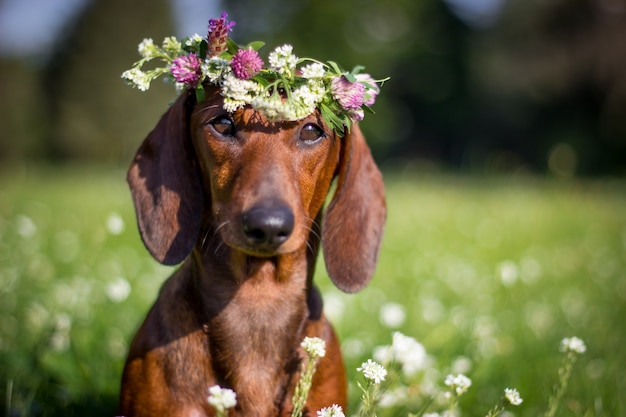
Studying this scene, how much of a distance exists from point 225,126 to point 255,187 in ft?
1.16

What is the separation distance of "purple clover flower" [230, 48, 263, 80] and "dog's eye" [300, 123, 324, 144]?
304 mm

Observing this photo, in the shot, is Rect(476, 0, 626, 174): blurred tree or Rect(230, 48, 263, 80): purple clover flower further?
Rect(476, 0, 626, 174): blurred tree

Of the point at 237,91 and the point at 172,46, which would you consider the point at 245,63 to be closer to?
the point at 237,91

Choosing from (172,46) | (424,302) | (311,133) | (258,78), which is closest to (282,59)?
(258,78)

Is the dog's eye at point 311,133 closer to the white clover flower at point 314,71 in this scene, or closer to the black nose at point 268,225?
the white clover flower at point 314,71

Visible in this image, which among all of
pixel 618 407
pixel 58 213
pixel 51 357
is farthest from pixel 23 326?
pixel 58 213

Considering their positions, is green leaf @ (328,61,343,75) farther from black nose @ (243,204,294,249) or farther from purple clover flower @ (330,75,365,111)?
black nose @ (243,204,294,249)

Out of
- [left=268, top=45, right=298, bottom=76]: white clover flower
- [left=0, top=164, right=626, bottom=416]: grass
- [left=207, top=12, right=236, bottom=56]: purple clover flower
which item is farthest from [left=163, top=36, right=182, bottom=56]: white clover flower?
[left=0, top=164, right=626, bottom=416]: grass

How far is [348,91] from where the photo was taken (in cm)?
231

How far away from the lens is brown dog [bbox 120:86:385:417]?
227 cm

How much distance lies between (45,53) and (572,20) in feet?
68.7

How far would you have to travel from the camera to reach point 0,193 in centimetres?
1000

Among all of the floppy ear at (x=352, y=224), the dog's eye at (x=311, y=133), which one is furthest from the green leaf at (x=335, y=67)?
the floppy ear at (x=352, y=224)

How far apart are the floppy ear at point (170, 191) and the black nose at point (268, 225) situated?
441mm
